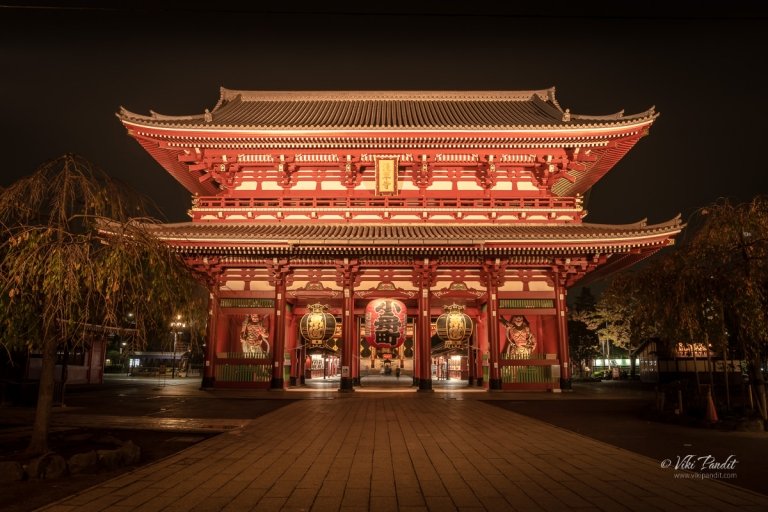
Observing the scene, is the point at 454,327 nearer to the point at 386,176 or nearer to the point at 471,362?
the point at 471,362

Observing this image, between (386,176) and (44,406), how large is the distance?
1721cm

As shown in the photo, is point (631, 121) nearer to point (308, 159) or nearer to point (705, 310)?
point (705, 310)

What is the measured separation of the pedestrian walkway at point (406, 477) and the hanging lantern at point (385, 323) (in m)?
9.73

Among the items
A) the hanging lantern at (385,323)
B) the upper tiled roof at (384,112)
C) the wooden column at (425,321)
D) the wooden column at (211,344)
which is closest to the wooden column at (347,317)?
the hanging lantern at (385,323)

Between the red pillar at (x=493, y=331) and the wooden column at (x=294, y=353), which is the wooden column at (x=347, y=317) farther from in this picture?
the red pillar at (x=493, y=331)

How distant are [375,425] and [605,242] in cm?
1339

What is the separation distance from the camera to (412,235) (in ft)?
68.1

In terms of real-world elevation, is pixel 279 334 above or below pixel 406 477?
above

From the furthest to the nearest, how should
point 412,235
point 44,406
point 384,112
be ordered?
point 384,112
point 412,235
point 44,406

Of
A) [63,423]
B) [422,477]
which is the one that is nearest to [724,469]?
[422,477]

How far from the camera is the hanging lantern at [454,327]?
21062 millimetres

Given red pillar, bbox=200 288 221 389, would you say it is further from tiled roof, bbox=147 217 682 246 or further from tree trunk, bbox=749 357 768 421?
tree trunk, bbox=749 357 768 421

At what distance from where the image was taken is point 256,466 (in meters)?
7.42

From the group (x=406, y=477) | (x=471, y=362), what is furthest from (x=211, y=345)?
(x=406, y=477)
